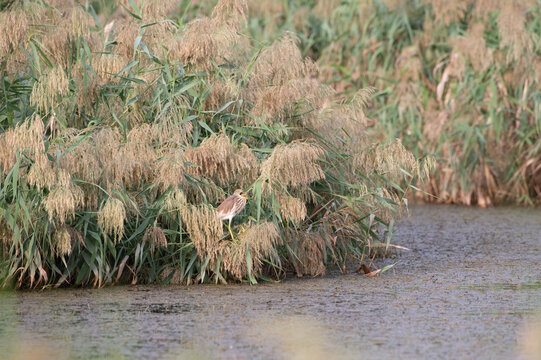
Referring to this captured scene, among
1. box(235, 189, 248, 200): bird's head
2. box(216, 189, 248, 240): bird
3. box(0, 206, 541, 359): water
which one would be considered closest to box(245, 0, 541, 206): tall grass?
box(0, 206, 541, 359): water

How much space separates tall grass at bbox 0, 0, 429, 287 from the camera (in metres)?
5.04

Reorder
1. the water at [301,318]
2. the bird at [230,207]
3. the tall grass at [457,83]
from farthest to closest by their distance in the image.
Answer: the tall grass at [457,83]
the bird at [230,207]
the water at [301,318]

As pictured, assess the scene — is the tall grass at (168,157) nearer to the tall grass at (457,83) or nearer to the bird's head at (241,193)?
the bird's head at (241,193)

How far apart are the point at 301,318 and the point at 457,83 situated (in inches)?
219

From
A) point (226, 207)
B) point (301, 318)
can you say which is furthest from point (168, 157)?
point (301, 318)

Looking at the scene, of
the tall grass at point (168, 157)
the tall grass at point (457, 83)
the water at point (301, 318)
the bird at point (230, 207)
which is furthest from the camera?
the tall grass at point (457, 83)

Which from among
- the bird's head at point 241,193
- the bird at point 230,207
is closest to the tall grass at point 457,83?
the bird's head at point 241,193

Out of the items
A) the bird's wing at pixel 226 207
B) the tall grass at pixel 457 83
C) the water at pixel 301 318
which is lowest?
the water at pixel 301 318

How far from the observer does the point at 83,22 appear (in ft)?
18.0

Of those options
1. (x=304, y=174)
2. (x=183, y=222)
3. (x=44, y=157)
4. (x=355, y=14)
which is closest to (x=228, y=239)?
(x=183, y=222)

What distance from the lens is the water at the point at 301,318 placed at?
3.97 metres

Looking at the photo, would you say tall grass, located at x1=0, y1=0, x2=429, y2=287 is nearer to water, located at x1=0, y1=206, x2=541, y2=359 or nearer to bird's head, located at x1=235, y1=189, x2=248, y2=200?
bird's head, located at x1=235, y1=189, x2=248, y2=200

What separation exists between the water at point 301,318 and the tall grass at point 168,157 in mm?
220

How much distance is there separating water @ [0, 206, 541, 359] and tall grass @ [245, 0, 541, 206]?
3046mm
